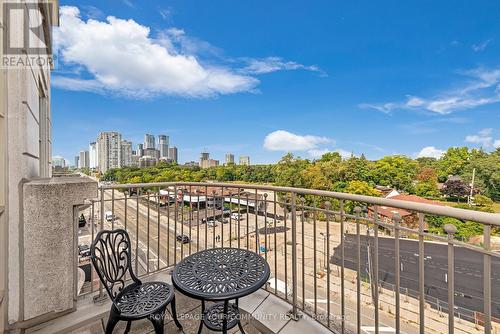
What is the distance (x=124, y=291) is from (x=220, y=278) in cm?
85

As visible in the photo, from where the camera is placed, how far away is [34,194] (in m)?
1.69

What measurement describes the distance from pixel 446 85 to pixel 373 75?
23049 mm

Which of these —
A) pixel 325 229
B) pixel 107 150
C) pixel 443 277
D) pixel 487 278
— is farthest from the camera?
pixel 107 150

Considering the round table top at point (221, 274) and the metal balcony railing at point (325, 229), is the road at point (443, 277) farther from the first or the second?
the round table top at point (221, 274)

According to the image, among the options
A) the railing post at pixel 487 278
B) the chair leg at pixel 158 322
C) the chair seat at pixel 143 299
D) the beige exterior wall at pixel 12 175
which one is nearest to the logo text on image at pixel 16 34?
the beige exterior wall at pixel 12 175

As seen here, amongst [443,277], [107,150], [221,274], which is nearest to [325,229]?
[221,274]

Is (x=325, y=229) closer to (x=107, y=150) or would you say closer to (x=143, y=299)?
(x=143, y=299)

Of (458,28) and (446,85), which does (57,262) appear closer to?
(458,28)

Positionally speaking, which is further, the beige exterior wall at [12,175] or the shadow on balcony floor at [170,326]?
the shadow on balcony floor at [170,326]

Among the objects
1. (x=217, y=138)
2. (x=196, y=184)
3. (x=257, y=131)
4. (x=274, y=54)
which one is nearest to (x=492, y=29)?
(x=274, y=54)

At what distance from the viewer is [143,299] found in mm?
1630

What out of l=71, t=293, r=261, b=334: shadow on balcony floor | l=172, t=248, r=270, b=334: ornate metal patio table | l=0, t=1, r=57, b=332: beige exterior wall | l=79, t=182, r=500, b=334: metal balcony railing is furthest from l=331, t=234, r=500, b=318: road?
l=0, t=1, r=57, b=332: beige exterior wall

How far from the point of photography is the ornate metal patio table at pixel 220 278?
Answer: 1386mm

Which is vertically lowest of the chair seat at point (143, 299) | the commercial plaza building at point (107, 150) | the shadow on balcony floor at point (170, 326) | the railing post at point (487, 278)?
the shadow on balcony floor at point (170, 326)
